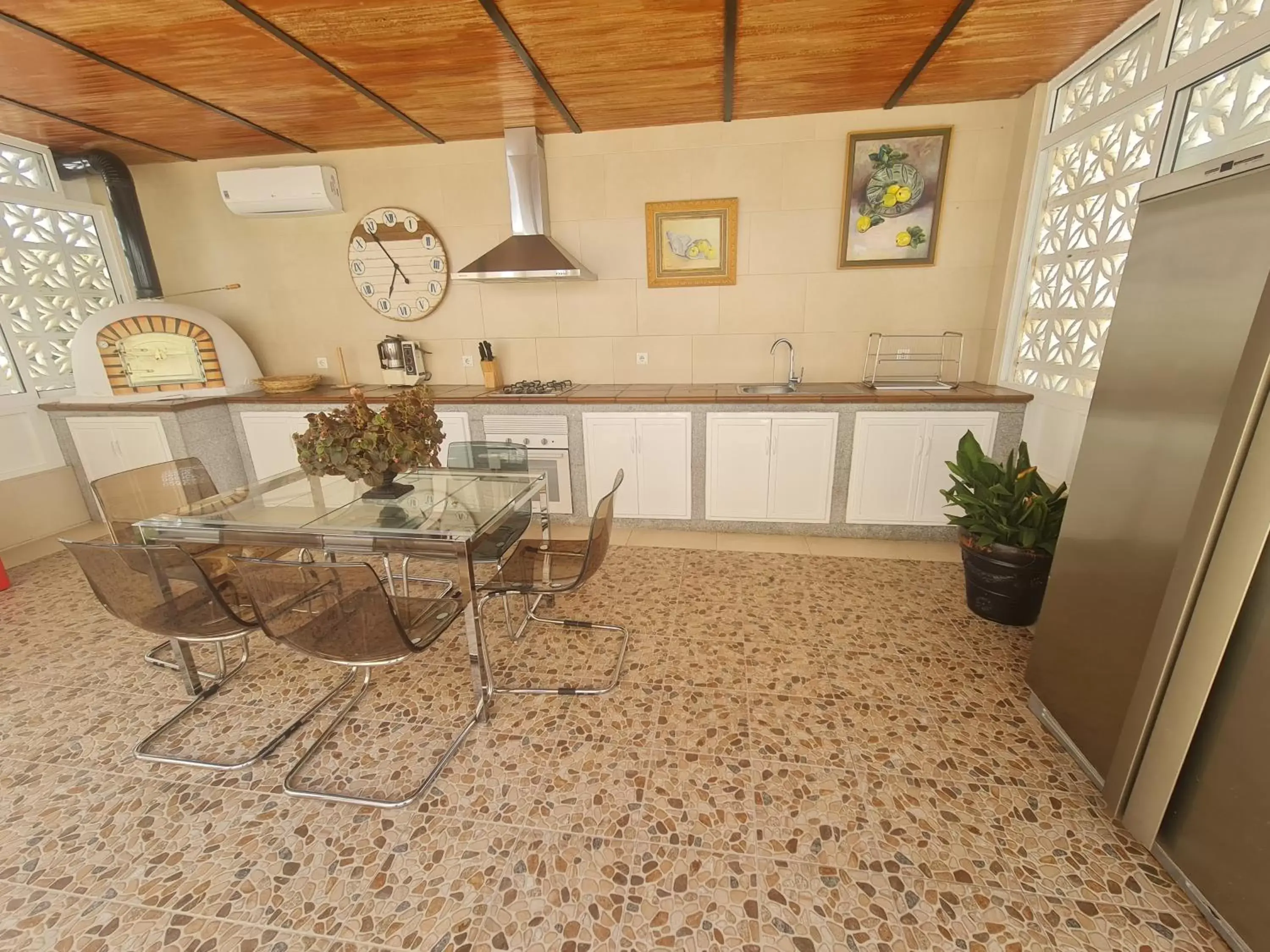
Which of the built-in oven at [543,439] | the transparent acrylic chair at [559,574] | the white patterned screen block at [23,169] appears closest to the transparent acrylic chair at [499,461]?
the transparent acrylic chair at [559,574]

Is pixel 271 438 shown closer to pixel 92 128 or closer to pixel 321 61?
pixel 92 128

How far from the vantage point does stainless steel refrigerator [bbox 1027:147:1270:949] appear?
1062 mm

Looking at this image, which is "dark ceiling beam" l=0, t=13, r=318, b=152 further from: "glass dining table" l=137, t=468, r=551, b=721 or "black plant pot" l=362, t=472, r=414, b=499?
"black plant pot" l=362, t=472, r=414, b=499

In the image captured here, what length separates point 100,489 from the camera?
2096 mm

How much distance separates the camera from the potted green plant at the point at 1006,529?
214 centimetres

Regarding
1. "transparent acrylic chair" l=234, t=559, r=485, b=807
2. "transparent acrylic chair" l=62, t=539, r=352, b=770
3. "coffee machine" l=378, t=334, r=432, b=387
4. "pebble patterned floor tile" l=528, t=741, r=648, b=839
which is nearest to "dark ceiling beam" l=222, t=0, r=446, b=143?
"coffee machine" l=378, t=334, r=432, b=387

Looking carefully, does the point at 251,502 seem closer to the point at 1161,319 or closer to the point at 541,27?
the point at 541,27

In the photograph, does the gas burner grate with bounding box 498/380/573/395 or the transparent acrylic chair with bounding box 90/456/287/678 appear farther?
the gas burner grate with bounding box 498/380/573/395

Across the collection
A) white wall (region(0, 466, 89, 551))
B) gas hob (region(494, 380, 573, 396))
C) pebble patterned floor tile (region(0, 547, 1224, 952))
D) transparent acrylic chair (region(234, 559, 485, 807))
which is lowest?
pebble patterned floor tile (region(0, 547, 1224, 952))

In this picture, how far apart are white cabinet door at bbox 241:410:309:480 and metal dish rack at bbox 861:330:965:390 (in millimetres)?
4006

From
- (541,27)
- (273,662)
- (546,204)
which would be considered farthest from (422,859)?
(546,204)

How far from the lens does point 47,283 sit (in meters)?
3.65

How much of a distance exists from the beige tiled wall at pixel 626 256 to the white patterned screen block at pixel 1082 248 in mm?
283

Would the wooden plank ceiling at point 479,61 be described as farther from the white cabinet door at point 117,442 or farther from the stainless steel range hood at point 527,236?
the white cabinet door at point 117,442
